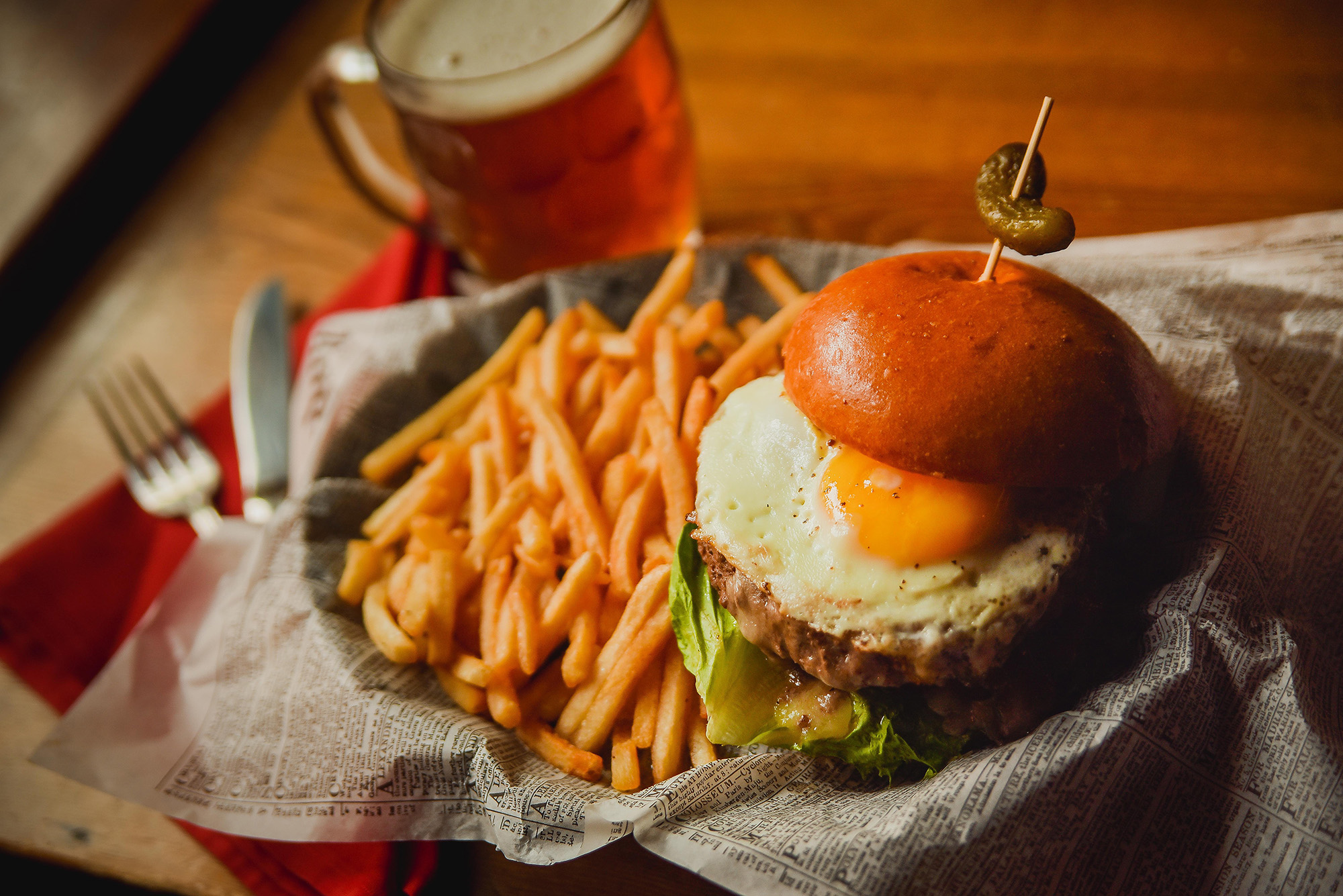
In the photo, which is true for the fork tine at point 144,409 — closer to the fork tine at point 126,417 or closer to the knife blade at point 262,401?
the fork tine at point 126,417

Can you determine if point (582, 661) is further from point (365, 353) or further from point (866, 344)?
Result: point (365, 353)

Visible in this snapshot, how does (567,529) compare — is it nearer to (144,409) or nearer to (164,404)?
(164,404)

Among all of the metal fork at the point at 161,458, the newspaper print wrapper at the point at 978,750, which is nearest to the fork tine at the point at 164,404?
the metal fork at the point at 161,458

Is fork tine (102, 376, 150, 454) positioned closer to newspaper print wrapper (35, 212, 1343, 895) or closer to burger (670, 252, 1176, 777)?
newspaper print wrapper (35, 212, 1343, 895)

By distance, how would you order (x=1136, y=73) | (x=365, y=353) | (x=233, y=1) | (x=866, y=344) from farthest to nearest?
(x=233, y=1), (x=1136, y=73), (x=365, y=353), (x=866, y=344)

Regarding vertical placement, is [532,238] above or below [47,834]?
above

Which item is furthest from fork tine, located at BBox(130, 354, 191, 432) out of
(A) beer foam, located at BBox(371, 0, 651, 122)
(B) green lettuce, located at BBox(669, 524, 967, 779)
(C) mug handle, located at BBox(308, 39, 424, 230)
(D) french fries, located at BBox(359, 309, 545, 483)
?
(B) green lettuce, located at BBox(669, 524, 967, 779)

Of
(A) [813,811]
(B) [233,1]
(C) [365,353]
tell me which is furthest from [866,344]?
(B) [233,1]
